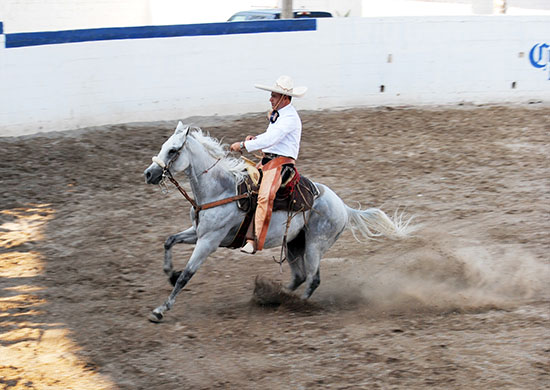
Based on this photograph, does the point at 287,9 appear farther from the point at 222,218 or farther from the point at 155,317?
the point at 155,317

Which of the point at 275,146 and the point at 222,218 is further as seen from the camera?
the point at 275,146

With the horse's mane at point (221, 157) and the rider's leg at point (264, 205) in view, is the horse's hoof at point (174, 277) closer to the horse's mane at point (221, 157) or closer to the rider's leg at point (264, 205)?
the rider's leg at point (264, 205)

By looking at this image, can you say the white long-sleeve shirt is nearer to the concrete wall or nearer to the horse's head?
the horse's head

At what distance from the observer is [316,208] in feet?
25.3

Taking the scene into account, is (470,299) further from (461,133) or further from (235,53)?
(235,53)

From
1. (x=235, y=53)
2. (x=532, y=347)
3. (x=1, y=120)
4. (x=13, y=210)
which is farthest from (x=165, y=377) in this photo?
(x=235, y=53)

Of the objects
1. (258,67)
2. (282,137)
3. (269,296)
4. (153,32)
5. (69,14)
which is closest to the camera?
(282,137)

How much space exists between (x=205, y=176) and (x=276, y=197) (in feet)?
2.56

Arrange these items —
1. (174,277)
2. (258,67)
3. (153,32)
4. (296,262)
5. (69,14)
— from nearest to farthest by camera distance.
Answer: (174,277), (296,262), (153,32), (258,67), (69,14)

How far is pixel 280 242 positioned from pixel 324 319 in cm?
95

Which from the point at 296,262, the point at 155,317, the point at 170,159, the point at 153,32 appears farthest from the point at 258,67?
the point at 155,317

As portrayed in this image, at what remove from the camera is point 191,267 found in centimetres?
714

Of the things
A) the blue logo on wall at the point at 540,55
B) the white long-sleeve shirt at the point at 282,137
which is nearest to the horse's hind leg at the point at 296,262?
the white long-sleeve shirt at the point at 282,137

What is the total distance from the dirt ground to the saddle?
3.06 feet
